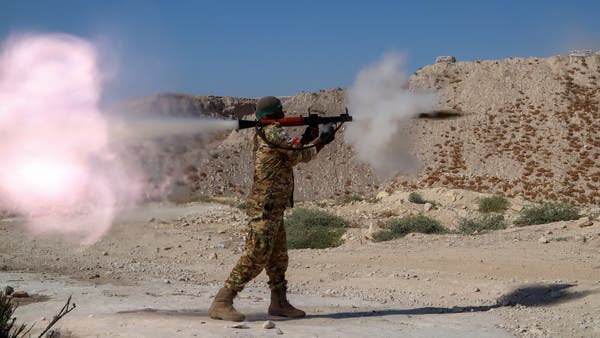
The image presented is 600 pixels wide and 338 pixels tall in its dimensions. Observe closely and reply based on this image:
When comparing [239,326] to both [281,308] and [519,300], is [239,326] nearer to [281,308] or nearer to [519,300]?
[281,308]

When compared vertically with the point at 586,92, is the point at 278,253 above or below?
below

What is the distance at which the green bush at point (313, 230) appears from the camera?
1411cm

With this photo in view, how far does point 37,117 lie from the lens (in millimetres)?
12336

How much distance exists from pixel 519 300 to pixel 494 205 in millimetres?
12920

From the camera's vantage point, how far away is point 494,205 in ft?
66.4

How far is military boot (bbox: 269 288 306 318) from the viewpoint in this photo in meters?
6.57

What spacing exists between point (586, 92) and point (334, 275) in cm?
3888

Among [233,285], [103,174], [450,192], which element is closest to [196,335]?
[233,285]

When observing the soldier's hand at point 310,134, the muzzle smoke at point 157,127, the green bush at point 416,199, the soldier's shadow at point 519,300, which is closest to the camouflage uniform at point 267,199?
the soldier's hand at point 310,134

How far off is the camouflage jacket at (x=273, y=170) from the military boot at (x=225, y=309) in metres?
0.79

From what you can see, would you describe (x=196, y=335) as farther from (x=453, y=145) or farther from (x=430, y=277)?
(x=453, y=145)

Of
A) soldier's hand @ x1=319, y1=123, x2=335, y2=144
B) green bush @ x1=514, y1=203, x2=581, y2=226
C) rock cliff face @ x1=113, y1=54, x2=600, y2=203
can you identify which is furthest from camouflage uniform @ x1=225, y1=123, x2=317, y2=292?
rock cliff face @ x1=113, y1=54, x2=600, y2=203

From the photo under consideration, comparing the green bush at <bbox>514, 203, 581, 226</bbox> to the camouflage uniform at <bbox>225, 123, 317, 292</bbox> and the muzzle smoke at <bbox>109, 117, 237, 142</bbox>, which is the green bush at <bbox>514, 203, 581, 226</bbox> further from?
the camouflage uniform at <bbox>225, 123, 317, 292</bbox>

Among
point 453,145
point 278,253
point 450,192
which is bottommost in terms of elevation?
point 278,253
